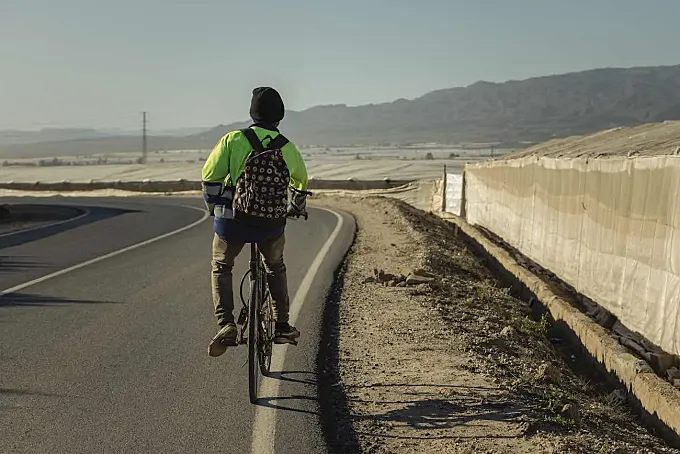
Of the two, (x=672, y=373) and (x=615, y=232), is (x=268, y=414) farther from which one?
(x=615, y=232)

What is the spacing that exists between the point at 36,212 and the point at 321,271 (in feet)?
77.8

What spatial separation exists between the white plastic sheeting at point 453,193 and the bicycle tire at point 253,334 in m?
26.9

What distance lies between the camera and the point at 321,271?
530 inches

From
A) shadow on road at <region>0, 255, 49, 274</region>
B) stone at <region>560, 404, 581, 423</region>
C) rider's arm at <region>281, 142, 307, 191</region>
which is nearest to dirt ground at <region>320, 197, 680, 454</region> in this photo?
stone at <region>560, 404, 581, 423</region>

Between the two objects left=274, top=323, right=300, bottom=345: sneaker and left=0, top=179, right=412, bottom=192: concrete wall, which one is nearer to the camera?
left=274, top=323, right=300, bottom=345: sneaker

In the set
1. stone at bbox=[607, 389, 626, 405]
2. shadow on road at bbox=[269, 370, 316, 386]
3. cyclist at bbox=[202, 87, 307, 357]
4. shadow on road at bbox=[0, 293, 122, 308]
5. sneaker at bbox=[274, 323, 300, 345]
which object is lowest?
stone at bbox=[607, 389, 626, 405]

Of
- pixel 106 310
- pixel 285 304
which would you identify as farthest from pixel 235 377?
pixel 106 310

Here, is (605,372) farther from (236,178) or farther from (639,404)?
(236,178)

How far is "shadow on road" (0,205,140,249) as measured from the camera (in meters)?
19.5

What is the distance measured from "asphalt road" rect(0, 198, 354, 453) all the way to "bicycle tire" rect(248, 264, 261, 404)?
0.13 metres

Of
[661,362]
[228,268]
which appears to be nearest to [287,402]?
[228,268]

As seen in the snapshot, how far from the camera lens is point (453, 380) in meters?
6.94

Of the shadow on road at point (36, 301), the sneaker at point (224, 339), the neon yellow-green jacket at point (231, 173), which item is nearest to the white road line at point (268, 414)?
the sneaker at point (224, 339)

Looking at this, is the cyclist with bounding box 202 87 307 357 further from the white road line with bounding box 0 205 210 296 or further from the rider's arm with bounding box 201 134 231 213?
the white road line with bounding box 0 205 210 296
